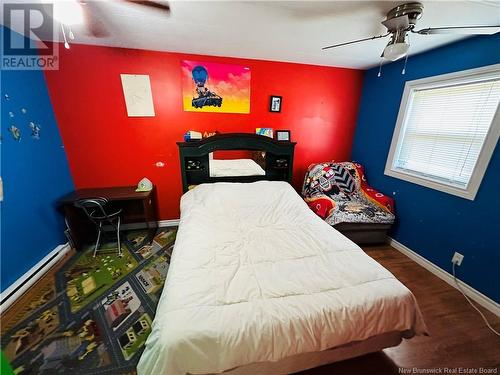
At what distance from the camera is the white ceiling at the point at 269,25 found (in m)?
1.37

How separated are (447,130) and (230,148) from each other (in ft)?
8.00

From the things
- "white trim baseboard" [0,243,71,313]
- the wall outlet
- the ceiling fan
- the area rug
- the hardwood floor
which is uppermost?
the ceiling fan

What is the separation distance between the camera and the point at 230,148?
8.35 ft

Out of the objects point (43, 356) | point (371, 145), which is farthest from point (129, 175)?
point (371, 145)

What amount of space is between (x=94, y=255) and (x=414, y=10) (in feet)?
11.9

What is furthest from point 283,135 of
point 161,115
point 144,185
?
point 144,185

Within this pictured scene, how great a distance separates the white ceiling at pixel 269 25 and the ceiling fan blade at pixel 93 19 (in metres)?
0.04

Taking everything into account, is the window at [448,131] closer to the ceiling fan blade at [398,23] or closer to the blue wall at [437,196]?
the blue wall at [437,196]

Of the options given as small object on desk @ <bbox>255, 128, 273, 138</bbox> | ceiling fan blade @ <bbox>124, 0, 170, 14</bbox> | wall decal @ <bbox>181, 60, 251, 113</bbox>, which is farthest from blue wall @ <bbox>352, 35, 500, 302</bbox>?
ceiling fan blade @ <bbox>124, 0, 170, 14</bbox>

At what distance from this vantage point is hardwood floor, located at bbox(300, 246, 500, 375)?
128 centimetres

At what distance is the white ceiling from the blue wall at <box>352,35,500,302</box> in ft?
0.76

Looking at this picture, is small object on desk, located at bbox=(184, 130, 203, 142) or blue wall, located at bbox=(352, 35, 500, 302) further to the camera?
small object on desk, located at bbox=(184, 130, 203, 142)

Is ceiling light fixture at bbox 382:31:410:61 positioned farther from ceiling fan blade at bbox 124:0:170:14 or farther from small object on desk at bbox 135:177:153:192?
small object on desk at bbox 135:177:153:192

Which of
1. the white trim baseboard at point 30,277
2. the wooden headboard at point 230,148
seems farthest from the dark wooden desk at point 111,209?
the wooden headboard at point 230,148
